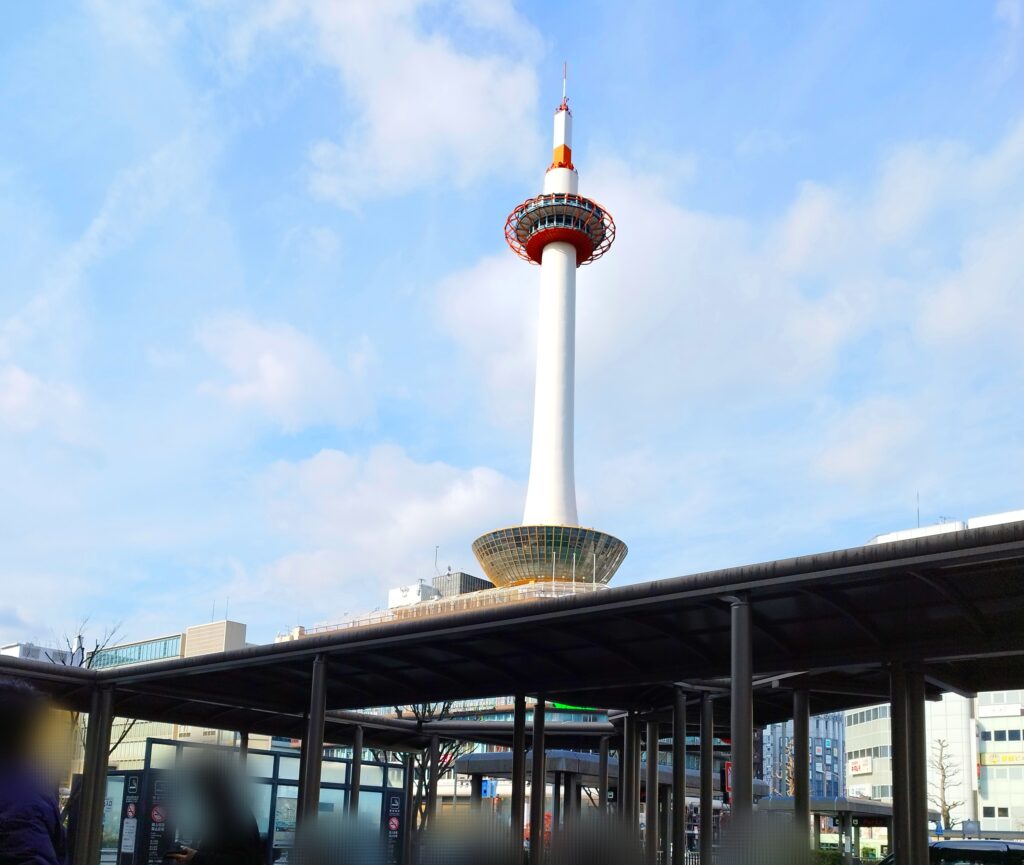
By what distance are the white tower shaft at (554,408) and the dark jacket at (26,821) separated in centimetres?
8300

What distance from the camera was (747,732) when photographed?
11547 millimetres

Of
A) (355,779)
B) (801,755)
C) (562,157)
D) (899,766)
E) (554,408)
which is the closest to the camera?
(899,766)

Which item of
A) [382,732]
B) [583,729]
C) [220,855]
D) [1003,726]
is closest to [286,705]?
[382,732]

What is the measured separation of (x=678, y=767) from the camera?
2425 cm

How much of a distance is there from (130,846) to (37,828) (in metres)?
17.9

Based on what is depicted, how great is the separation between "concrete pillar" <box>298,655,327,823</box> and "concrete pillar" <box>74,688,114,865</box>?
17.0 feet

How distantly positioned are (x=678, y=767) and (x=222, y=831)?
61.0 feet

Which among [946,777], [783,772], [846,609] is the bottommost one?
[783,772]

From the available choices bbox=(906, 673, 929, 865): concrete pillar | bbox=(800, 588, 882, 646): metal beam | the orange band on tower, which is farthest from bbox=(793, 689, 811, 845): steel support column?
the orange band on tower

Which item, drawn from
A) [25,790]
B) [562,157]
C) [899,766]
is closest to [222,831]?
[25,790]

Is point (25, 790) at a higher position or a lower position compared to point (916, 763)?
higher

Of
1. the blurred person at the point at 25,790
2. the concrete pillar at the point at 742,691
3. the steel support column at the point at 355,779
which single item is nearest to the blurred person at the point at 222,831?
the blurred person at the point at 25,790

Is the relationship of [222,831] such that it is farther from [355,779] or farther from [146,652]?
[146,652]

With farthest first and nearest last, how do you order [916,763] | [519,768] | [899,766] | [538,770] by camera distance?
[538,770] < [519,768] < [916,763] < [899,766]
